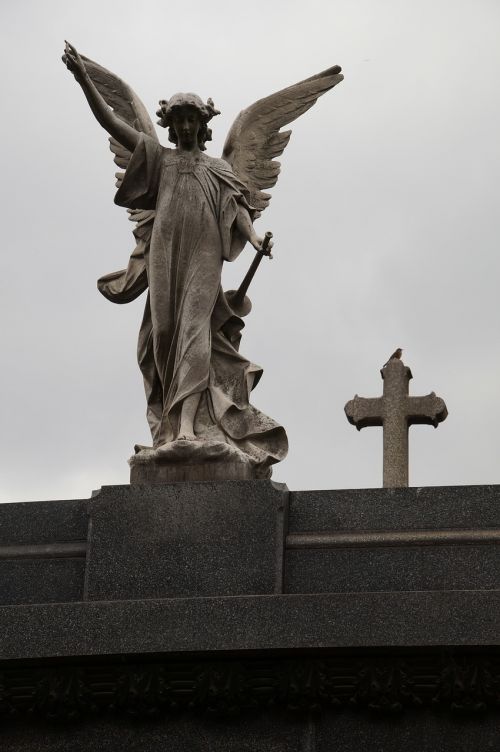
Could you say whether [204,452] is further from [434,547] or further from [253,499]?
[434,547]

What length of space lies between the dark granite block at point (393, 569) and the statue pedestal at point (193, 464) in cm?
84

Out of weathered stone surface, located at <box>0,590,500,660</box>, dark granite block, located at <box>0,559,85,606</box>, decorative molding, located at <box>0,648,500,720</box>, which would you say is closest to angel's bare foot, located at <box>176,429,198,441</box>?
dark granite block, located at <box>0,559,85,606</box>

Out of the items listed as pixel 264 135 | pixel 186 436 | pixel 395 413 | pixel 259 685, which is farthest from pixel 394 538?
pixel 264 135

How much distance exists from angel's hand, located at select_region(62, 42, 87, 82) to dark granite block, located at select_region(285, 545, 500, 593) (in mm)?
3642

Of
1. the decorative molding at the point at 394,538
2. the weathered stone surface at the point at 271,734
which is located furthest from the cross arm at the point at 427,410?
the weathered stone surface at the point at 271,734

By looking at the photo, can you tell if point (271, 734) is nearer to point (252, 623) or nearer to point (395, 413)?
point (252, 623)

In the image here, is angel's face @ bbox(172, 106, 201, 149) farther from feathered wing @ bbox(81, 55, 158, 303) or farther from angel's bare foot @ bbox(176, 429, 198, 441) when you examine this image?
angel's bare foot @ bbox(176, 429, 198, 441)

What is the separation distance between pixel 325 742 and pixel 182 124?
473 cm

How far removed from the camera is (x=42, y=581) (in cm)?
1352

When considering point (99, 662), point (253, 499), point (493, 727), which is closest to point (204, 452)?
point (253, 499)

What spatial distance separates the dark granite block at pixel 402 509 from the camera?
12852mm

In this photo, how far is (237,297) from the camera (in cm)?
1452

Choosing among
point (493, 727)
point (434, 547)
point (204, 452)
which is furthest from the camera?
point (204, 452)

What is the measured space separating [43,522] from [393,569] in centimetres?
248
